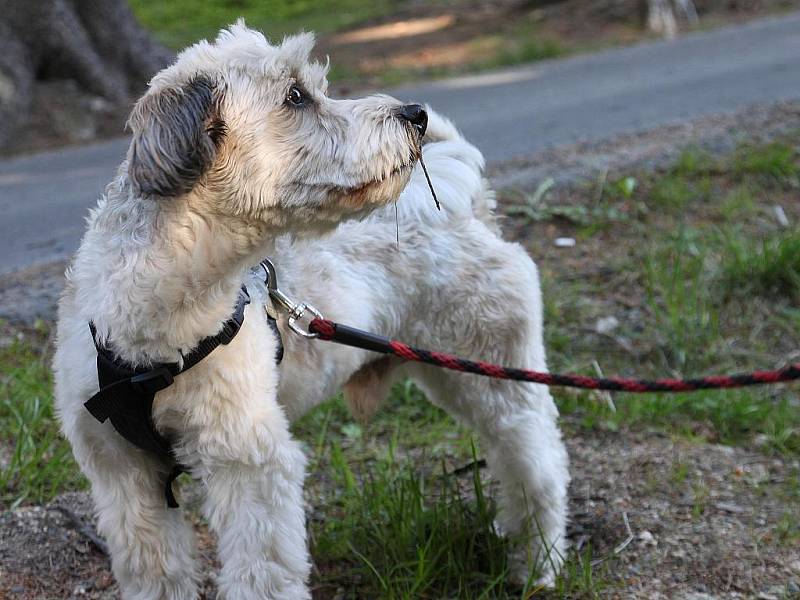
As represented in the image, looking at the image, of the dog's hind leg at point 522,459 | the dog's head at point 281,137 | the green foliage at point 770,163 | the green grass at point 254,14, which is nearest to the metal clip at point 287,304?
the dog's head at point 281,137

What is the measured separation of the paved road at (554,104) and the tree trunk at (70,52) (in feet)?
3.48

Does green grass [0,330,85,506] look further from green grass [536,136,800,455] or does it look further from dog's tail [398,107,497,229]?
green grass [536,136,800,455]

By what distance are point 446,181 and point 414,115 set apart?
90 centimetres

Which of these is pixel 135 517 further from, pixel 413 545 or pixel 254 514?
pixel 413 545

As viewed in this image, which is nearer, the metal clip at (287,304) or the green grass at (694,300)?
the metal clip at (287,304)

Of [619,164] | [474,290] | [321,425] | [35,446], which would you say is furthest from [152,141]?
[619,164]

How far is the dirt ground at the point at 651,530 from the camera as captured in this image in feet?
12.3

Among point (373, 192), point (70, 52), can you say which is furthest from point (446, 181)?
point (70, 52)

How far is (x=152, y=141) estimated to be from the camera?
254cm

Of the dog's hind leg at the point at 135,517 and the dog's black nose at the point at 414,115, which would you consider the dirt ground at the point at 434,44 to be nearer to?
the dog's hind leg at the point at 135,517

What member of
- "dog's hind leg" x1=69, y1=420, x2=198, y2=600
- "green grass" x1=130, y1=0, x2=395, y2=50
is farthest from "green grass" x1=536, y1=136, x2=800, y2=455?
"green grass" x1=130, y1=0, x2=395, y2=50

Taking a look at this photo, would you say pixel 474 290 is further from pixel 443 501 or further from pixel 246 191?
pixel 246 191

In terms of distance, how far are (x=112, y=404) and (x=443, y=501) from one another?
1.53 meters

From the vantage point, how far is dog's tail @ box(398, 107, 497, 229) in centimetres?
374
